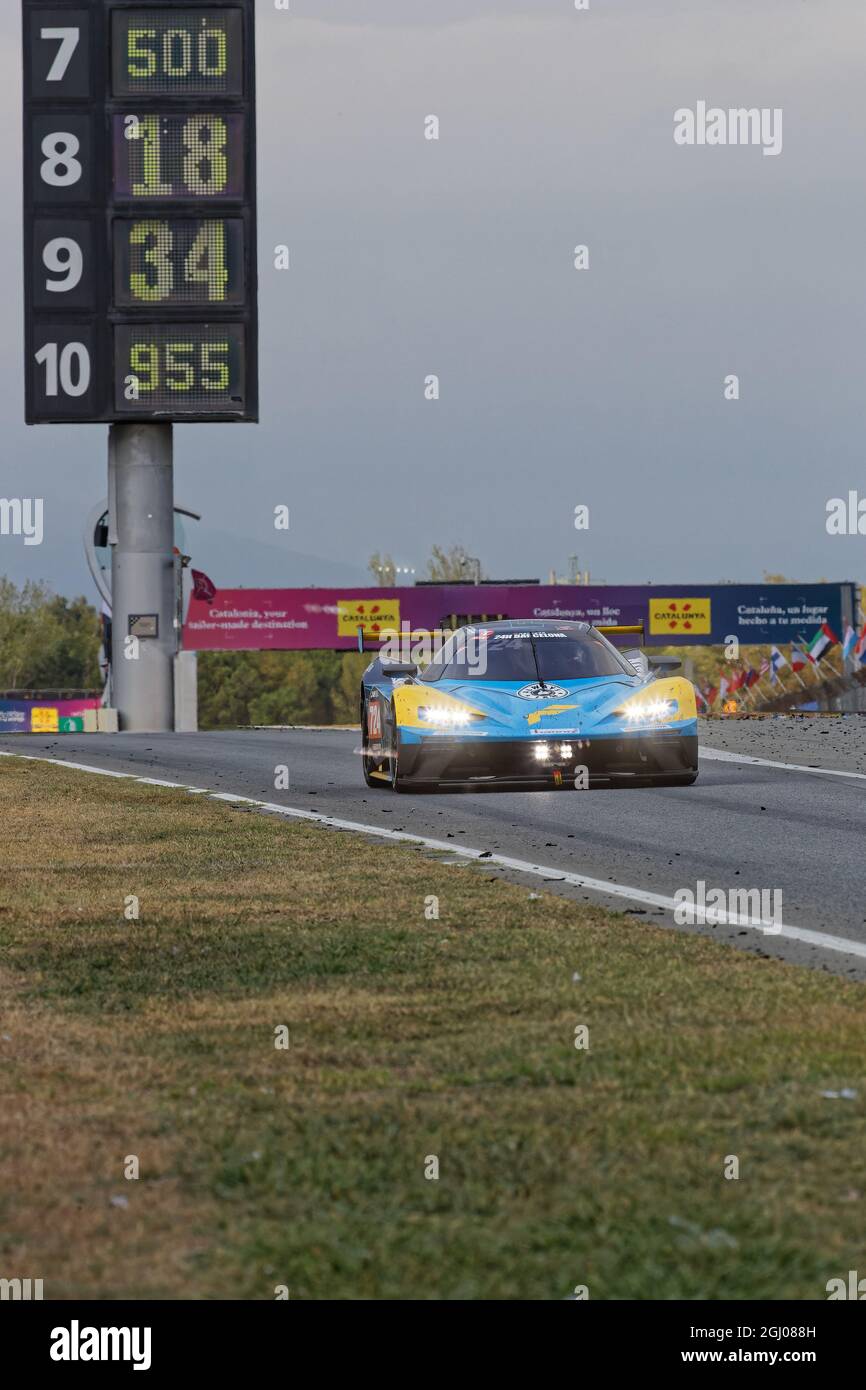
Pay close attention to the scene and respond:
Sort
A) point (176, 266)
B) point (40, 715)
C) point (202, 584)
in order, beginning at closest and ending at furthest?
point (176, 266) < point (202, 584) < point (40, 715)

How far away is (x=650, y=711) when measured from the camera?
15.3m

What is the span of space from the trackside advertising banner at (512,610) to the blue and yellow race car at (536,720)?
45.6m

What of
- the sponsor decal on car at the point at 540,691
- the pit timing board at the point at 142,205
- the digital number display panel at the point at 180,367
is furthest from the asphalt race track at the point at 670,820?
the pit timing board at the point at 142,205

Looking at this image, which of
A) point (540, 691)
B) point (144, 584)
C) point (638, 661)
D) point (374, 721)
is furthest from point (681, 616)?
point (540, 691)

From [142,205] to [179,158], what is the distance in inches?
41.1

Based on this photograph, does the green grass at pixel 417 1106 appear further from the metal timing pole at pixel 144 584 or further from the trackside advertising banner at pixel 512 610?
the trackside advertising banner at pixel 512 610

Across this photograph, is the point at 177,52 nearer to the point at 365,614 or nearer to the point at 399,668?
the point at 399,668

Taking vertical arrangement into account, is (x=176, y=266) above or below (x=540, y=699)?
above

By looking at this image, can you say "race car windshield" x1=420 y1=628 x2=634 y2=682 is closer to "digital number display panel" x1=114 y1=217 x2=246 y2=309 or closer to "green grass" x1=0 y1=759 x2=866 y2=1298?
"green grass" x1=0 y1=759 x2=866 y2=1298

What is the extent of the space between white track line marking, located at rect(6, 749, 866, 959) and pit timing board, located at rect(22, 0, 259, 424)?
42.3ft

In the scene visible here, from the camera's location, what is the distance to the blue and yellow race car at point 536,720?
15141 mm

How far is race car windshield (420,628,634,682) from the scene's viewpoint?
1570cm

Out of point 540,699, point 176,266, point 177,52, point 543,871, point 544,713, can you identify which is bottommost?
point 543,871

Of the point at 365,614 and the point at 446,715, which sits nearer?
the point at 446,715
